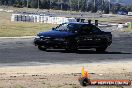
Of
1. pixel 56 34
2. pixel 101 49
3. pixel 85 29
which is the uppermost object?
pixel 85 29

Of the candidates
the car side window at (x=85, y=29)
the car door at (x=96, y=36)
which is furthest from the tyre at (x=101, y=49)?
the car side window at (x=85, y=29)

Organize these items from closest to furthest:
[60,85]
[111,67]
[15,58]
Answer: [60,85] → [111,67] → [15,58]

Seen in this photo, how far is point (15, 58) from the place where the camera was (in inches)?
740

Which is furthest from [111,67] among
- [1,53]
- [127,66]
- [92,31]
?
[92,31]

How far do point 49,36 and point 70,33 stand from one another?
1300 millimetres

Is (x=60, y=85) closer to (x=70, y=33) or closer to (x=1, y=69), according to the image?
(x=1, y=69)

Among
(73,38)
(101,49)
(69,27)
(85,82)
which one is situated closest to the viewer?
(85,82)

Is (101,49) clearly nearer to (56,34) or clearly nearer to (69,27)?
(69,27)

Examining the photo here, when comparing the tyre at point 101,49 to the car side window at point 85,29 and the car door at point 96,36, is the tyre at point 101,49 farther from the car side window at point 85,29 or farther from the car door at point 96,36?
the car side window at point 85,29

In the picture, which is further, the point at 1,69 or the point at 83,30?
the point at 83,30

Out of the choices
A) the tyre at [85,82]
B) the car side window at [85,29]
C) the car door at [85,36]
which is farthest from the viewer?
the car side window at [85,29]

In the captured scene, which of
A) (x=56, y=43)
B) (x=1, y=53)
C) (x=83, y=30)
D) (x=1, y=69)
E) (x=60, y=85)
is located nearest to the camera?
(x=60, y=85)

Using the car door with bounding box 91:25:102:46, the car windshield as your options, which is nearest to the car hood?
the car windshield

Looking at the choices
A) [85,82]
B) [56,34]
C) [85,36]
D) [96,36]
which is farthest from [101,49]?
[85,82]
